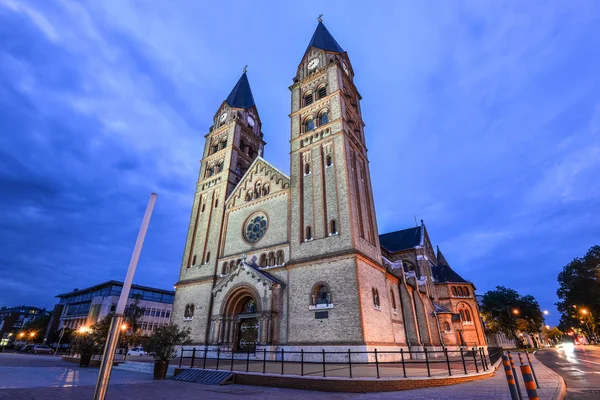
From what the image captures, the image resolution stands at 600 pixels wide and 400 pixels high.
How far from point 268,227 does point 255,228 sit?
1723 mm

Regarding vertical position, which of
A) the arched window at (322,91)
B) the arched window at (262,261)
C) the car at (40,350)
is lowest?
the car at (40,350)

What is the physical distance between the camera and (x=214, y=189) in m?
33.4

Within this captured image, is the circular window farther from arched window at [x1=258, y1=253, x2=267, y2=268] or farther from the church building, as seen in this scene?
arched window at [x1=258, y1=253, x2=267, y2=268]

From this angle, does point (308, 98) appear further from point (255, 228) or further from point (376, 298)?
point (376, 298)

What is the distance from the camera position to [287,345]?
20469 millimetres

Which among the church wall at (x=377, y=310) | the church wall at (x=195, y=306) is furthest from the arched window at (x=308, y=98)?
the church wall at (x=195, y=306)

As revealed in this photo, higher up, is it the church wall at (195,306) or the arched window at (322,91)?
the arched window at (322,91)

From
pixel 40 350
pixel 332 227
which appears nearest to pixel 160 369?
pixel 332 227

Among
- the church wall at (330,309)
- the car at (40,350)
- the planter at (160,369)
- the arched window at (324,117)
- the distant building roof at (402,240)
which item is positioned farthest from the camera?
the car at (40,350)

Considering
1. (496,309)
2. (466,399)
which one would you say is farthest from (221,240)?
(496,309)

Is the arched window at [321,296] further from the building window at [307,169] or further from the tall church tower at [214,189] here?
the tall church tower at [214,189]

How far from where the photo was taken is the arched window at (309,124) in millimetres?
29903

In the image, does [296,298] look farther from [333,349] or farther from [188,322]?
[188,322]

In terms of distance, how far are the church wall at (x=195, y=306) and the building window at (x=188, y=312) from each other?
27cm
